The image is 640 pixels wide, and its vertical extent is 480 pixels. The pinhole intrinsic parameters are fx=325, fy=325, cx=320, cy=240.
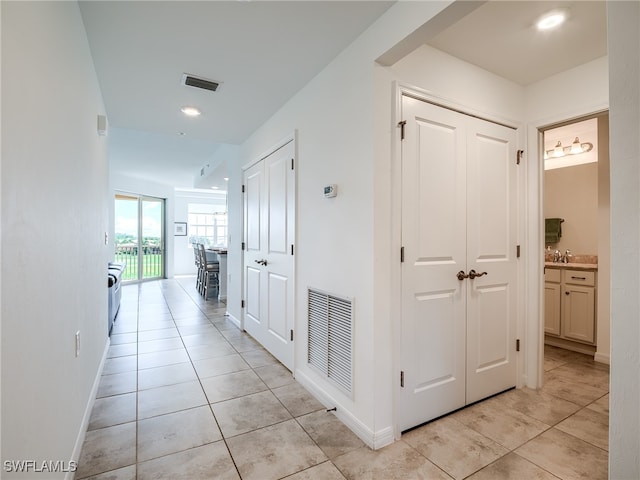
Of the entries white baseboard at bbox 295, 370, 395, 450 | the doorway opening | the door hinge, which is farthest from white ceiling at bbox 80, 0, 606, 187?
white baseboard at bbox 295, 370, 395, 450

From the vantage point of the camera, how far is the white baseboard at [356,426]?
5.97 feet

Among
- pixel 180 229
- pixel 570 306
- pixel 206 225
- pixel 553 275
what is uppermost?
pixel 206 225

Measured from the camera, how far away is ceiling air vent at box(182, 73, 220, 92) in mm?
2445

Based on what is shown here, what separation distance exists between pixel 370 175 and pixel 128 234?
805 centimetres

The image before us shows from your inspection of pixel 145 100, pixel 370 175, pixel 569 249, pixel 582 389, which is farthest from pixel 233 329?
pixel 569 249

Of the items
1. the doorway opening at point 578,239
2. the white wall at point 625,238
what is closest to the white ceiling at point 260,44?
the white wall at point 625,238

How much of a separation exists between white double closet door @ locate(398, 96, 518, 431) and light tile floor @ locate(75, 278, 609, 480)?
0.69ft

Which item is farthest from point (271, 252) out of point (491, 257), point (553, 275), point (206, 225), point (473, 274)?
point (206, 225)

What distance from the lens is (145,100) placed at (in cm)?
287

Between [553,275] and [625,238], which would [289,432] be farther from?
[553,275]

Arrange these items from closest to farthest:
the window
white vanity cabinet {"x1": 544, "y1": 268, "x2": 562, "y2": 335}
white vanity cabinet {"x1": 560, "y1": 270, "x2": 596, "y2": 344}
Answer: white vanity cabinet {"x1": 560, "y1": 270, "x2": 596, "y2": 344}, white vanity cabinet {"x1": 544, "y1": 268, "x2": 562, "y2": 335}, the window

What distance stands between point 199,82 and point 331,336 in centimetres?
216

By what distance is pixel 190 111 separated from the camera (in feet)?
10.2

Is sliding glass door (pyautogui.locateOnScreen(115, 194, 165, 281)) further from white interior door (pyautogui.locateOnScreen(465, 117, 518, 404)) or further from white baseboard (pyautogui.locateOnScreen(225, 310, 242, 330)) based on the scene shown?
white interior door (pyautogui.locateOnScreen(465, 117, 518, 404))
